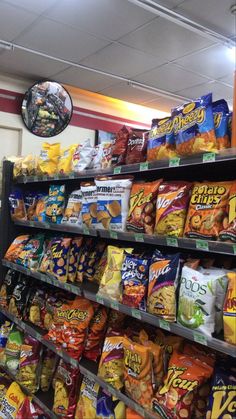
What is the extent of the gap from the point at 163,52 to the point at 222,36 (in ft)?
2.08

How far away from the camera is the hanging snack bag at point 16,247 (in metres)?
3.25

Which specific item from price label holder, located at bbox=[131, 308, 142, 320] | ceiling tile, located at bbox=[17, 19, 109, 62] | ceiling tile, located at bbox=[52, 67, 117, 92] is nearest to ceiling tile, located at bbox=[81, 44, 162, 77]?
ceiling tile, located at bbox=[17, 19, 109, 62]

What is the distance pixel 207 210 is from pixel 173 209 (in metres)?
0.18

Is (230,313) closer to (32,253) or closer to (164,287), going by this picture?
(164,287)

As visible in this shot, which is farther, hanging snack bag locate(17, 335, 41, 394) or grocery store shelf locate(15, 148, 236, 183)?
hanging snack bag locate(17, 335, 41, 394)

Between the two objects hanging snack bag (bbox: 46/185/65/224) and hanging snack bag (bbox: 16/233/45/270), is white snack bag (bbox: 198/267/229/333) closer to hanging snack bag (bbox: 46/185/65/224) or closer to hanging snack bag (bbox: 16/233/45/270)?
hanging snack bag (bbox: 46/185/65/224)

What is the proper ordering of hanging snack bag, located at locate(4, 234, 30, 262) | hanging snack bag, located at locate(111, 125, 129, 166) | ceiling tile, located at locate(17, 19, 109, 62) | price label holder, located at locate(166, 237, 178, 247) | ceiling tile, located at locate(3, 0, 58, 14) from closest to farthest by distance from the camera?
price label holder, located at locate(166, 237, 178, 247) → hanging snack bag, located at locate(111, 125, 129, 166) → ceiling tile, located at locate(3, 0, 58, 14) → hanging snack bag, located at locate(4, 234, 30, 262) → ceiling tile, located at locate(17, 19, 109, 62)

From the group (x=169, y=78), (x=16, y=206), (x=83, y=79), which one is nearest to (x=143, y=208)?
(x=16, y=206)

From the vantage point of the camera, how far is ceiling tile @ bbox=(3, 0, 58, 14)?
10.2 ft

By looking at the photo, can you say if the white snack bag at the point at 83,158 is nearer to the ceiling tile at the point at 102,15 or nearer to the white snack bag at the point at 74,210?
the white snack bag at the point at 74,210

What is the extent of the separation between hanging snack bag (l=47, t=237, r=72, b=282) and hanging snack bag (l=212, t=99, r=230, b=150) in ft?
4.41

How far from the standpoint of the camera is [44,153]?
10.0 feet

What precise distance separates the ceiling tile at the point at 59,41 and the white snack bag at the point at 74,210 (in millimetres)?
1744

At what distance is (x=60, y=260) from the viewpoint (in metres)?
2.60
